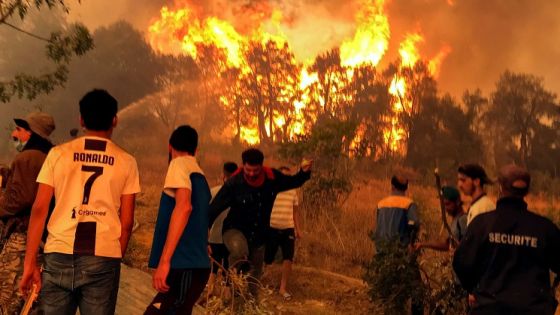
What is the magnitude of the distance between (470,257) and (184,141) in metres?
1.90

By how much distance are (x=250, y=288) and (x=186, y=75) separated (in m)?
42.3

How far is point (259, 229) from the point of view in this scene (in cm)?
629

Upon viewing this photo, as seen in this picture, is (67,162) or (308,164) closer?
(67,162)

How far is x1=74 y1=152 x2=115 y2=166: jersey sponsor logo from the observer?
3.35 meters

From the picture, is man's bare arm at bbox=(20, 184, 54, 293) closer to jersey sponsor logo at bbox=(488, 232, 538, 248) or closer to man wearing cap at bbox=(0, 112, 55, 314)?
man wearing cap at bbox=(0, 112, 55, 314)

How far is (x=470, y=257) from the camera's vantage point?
148 inches

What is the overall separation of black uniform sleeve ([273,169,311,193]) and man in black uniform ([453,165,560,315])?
2530 mm

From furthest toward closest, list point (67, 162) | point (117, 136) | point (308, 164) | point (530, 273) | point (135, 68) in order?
point (135, 68), point (117, 136), point (308, 164), point (530, 273), point (67, 162)

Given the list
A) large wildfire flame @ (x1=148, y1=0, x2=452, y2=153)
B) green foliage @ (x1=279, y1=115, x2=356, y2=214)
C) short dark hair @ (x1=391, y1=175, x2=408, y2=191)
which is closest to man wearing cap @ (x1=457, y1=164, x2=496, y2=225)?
short dark hair @ (x1=391, y1=175, x2=408, y2=191)

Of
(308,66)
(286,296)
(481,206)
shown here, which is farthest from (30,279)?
(308,66)

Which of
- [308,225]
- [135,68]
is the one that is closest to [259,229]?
[308,225]

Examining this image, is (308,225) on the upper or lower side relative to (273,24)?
lower

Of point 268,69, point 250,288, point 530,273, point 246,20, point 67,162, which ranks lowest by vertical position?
point 250,288

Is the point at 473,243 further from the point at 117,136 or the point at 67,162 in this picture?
the point at 117,136
